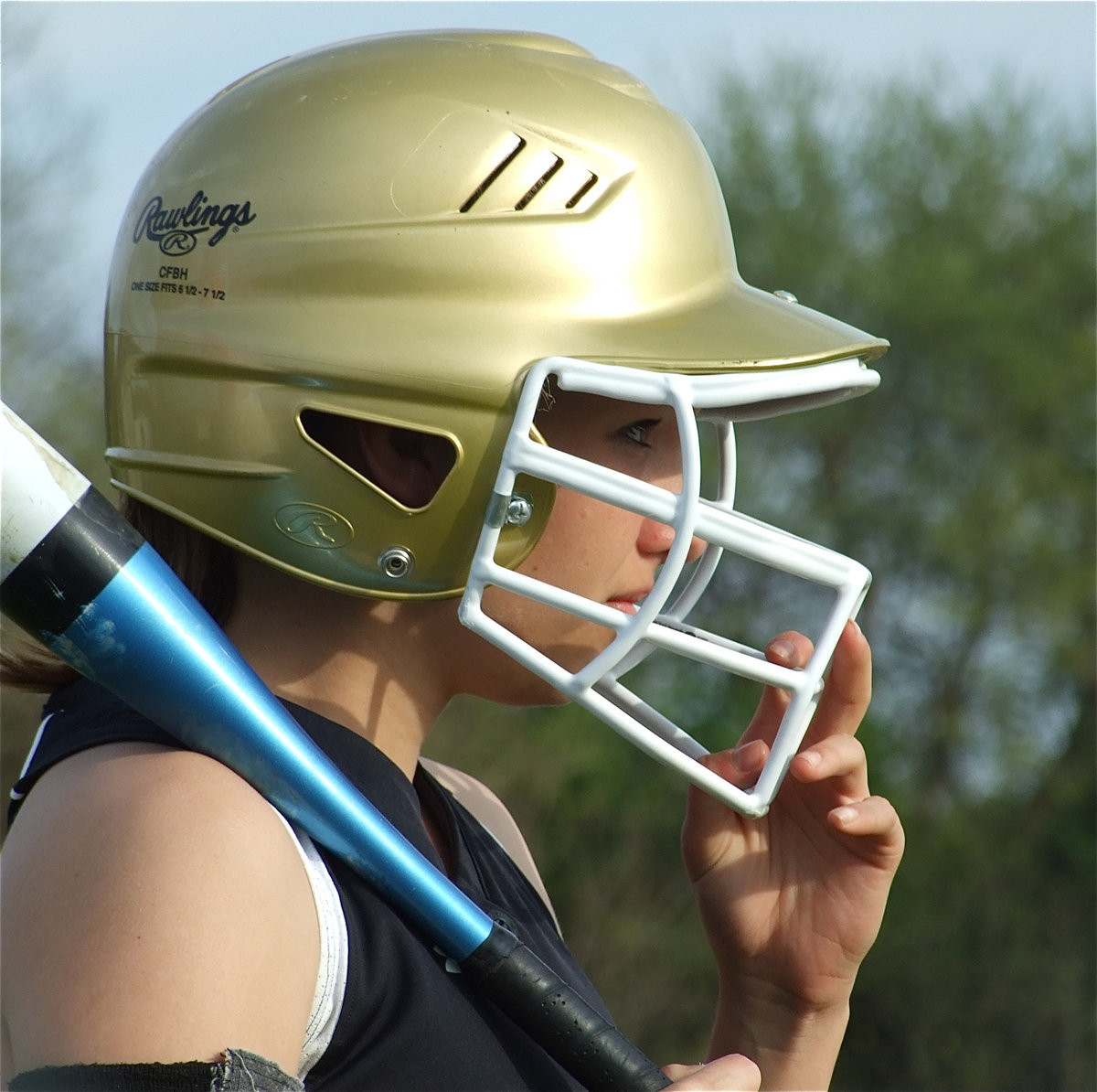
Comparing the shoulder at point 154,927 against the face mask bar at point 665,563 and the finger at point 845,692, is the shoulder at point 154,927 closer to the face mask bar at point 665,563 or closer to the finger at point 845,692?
the face mask bar at point 665,563

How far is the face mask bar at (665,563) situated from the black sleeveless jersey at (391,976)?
0.29 metres

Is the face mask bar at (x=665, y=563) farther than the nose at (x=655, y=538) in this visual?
No

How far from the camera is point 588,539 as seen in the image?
2.05 metres

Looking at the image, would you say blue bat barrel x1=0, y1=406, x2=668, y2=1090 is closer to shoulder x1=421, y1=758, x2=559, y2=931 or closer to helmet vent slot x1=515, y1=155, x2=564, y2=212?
shoulder x1=421, y1=758, x2=559, y2=931

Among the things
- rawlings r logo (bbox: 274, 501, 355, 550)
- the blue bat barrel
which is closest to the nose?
rawlings r logo (bbox: 274, 501, 355, 550)

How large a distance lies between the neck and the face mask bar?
195 millimetres

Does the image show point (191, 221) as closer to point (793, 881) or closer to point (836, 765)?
point (836, 765)

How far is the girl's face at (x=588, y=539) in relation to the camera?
2039 millimetres

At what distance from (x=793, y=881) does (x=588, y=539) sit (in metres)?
0.83

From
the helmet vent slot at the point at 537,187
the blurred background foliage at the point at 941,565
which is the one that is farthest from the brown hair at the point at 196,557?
the blurred background foliage at the point at 941,565

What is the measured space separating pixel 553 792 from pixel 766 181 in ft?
36.1

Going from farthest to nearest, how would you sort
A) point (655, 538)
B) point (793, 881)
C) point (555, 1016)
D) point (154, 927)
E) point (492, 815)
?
point (492, 815) < point (793, 881) < point (655, 538) < point (555, 1016) < point (154, 927)

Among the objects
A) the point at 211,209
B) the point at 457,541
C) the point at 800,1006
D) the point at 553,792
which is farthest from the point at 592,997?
the point at 553,792

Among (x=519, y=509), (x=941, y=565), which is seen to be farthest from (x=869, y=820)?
(x=941, y=565)
